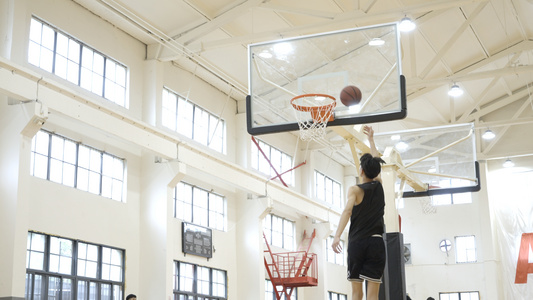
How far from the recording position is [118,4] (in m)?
16.0

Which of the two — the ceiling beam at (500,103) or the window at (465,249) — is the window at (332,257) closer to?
the window at (465,249)

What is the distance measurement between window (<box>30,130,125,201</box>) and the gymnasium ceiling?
10.4ft

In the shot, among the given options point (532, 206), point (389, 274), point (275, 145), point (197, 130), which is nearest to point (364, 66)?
point (389, 274)

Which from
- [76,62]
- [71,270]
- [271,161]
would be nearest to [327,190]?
[271,161]

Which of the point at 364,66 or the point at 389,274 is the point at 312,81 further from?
the point at 389,274

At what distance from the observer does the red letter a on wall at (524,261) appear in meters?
28.8

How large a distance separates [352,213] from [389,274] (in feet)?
24.3

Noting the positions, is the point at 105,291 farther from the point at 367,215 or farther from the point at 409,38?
the point at 367,215

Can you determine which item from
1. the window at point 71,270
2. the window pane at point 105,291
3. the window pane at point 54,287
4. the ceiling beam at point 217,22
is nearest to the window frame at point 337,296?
the window at point 71,270

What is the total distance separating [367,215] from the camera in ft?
23.0

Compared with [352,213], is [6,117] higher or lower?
higher

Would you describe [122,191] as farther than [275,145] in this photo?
No

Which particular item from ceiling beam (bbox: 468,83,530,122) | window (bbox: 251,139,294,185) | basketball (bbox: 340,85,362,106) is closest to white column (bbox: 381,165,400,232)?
basketball (bbox: 340,85,362,106)

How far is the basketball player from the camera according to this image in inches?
272
